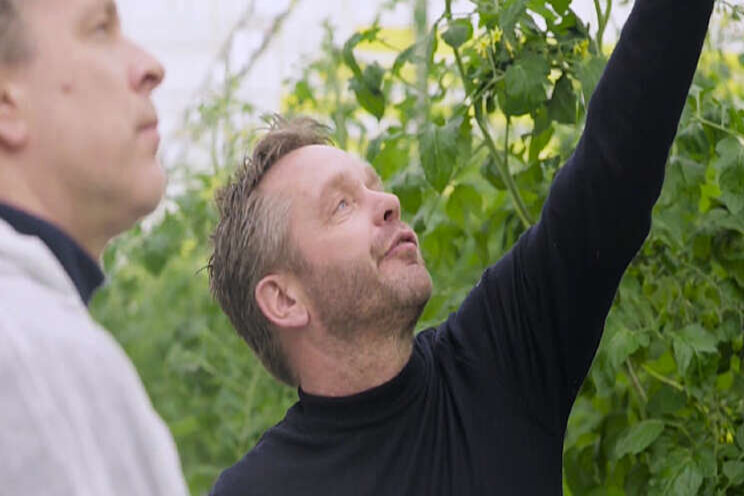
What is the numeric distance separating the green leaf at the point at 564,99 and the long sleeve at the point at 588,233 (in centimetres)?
35

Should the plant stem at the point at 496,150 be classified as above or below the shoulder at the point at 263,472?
above

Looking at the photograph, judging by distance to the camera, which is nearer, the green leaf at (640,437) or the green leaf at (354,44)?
the green leaf at (640,437)

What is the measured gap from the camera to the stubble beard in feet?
5.16

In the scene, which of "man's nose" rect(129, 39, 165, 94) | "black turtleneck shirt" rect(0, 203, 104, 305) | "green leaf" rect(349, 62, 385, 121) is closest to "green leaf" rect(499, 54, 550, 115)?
"green leaf" rect(349, 62, 385, 121)

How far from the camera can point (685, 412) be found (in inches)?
79.0

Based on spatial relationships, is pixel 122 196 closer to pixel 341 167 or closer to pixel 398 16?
pixel 341 167

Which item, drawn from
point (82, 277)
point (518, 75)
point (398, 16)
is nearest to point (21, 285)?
point (82, 277)

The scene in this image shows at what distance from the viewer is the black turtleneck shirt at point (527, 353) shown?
145 centimetres

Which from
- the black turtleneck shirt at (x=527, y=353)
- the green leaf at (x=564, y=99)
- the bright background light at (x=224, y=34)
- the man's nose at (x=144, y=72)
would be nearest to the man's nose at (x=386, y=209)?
the black turtleneck shirt at (x=527, y=353)

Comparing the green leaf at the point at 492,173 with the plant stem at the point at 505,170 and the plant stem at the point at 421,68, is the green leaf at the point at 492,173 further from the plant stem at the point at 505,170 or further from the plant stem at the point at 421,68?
the plant stem at the point at 421,68

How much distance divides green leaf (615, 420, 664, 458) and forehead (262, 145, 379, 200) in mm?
539

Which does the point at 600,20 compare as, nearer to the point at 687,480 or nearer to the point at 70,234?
the point at 687,480

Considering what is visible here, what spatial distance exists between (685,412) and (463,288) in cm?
38

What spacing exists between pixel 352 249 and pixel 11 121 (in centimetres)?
65
